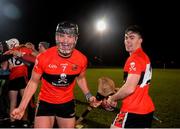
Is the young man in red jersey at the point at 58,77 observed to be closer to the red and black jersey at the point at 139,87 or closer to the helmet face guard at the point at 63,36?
the helmet face guard at the point at 63,36

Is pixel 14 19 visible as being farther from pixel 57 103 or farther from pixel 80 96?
pixel 57 103

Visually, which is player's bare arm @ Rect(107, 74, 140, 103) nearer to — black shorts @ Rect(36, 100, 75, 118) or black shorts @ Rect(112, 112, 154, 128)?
black shorts @ Rect(112, 112, 154, 128)

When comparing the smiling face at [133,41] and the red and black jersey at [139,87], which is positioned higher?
the smiling face at [133,41]

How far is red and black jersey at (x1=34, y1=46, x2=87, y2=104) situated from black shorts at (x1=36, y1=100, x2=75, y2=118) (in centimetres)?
7

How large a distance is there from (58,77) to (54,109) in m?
0.54

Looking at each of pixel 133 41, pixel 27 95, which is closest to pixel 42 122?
pixel 27 95

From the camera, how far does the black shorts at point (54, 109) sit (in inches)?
222

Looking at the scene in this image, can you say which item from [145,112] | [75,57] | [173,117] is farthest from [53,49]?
[173,117]

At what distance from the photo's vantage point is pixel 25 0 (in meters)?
64.3

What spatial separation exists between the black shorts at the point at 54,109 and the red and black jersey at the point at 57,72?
0.22 feet

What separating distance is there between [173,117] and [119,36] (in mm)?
59891

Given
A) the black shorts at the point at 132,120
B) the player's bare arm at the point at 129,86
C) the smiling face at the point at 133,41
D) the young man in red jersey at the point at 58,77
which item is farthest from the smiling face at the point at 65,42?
the black shorts at the point at 132,120

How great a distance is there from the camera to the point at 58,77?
557 centimetres

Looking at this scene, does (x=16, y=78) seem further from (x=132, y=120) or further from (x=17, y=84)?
(x=132, y=120)
